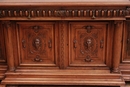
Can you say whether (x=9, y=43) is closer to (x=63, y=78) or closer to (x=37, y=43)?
(x=37, y=43)

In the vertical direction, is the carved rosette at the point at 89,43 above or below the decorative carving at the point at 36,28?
below

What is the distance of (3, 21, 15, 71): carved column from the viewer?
159cm

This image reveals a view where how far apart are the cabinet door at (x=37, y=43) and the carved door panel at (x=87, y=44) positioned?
14 centimetres

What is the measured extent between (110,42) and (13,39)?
0.69 meters

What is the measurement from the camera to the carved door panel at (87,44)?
5.25ft

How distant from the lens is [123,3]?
146 cm

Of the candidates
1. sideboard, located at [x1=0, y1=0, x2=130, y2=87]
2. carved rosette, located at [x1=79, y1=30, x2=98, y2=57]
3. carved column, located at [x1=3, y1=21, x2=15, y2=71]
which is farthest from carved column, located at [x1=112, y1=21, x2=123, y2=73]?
carved column, located at [x1=3, y1=21, x2=15, y2=71]

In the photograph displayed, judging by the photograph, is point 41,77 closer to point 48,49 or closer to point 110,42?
point 48,49

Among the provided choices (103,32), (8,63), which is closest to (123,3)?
(103,32)

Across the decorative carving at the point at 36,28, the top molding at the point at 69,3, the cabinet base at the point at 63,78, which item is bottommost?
the cabinet base at the point at 63,78

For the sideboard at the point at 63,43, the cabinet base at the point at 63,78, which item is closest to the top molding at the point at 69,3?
the sideboard at the point at 63,43

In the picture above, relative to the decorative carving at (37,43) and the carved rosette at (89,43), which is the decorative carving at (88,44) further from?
the decorative carving at (37,43)

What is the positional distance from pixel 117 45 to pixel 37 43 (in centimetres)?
56

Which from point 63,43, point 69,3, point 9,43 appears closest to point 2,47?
point 9,43
